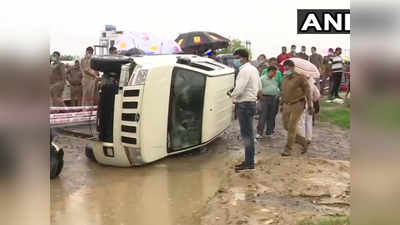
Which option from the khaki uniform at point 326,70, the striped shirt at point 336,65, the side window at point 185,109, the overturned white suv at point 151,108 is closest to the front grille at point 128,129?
the overturned white suv at point 151,108

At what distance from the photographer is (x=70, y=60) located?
30.4 ft

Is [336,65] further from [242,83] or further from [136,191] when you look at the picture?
[136,191]

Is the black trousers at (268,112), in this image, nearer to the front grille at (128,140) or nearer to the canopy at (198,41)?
the canopy at (198,41)

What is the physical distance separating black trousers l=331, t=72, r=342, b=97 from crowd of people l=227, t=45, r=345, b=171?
194cm

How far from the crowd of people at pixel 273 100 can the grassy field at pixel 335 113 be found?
1.50 meters

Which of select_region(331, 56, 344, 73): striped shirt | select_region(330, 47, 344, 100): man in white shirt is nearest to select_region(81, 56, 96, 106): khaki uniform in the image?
select_region(330, 47, 344, 100): man in white shirt

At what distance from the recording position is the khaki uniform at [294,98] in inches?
267

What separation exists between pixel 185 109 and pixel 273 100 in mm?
2259

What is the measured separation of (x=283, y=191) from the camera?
528 centimetres

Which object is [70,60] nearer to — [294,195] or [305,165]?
[305,165]

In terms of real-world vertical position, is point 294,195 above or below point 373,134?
below

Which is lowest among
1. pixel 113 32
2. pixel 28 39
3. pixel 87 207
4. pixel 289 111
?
pixel 87 207

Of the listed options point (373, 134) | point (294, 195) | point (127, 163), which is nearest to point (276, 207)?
point (294, 195)

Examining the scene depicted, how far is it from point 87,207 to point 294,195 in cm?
217
